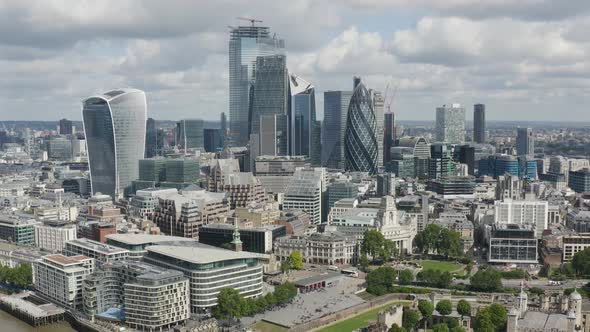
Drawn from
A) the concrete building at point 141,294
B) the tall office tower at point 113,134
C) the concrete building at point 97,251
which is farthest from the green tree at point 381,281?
the tall office tower at point 113,134

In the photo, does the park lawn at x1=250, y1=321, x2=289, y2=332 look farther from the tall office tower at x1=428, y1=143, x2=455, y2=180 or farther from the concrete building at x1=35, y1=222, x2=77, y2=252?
the tall office tower at x1=428, y1=143, x2=455, y2=180

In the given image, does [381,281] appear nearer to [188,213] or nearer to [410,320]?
[410,320]

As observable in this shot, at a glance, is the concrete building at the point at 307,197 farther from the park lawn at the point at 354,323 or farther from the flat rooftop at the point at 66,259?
the flat rooftop at the point at 66,259

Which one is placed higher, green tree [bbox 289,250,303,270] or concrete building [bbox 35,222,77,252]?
concrete building [bbox 35,222,77,252]

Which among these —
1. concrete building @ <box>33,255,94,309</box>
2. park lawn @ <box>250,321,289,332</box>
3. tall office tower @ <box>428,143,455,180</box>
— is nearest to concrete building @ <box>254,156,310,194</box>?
tall office tower @ <box>428,143,455,180</box>

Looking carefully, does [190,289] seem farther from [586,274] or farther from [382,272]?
[586,274]

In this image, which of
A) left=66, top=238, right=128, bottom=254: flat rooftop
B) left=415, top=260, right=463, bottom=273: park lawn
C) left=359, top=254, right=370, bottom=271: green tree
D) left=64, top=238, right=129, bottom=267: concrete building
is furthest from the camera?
left=359, top=254, right=370, bottom=271: green tree
